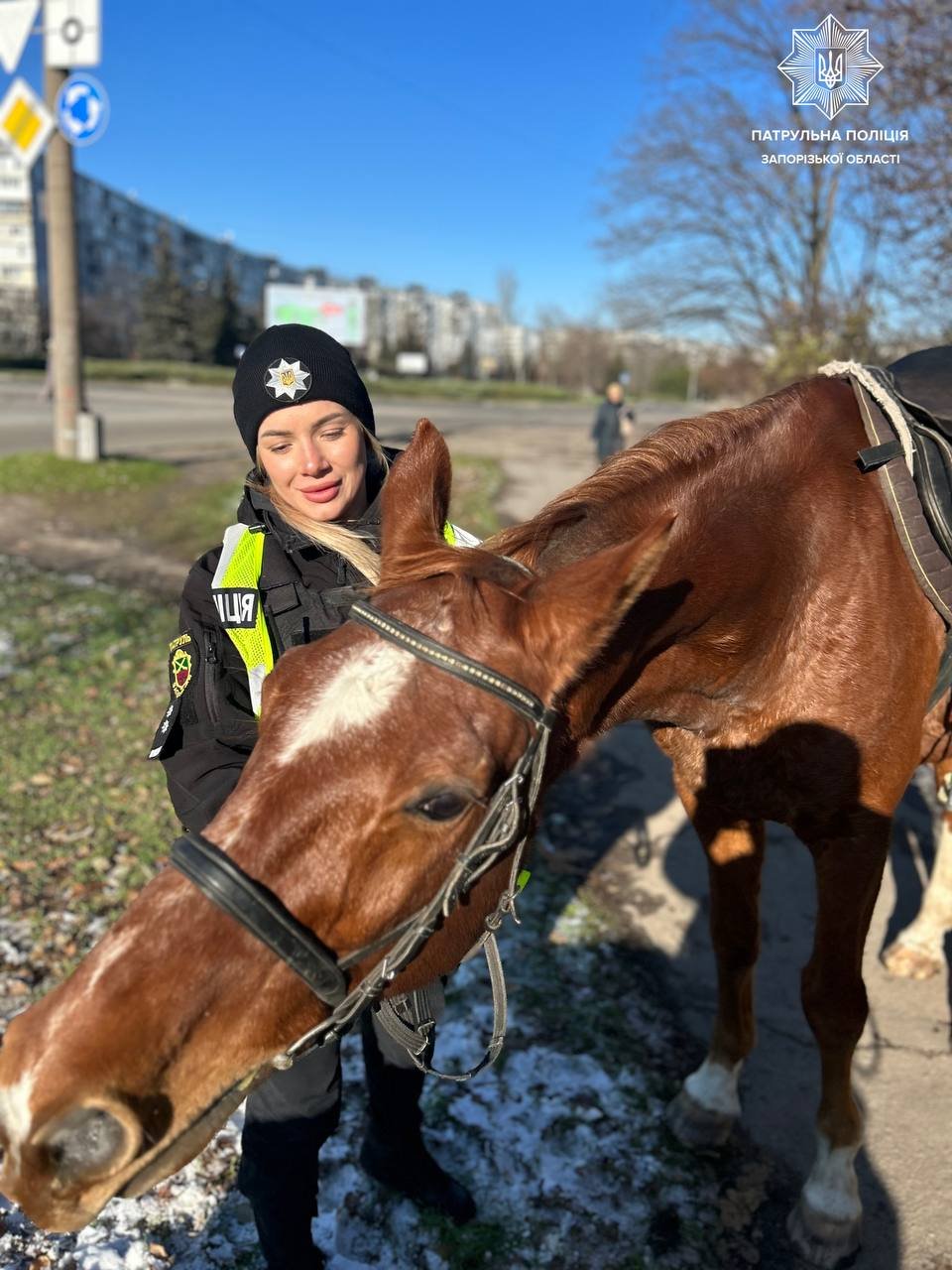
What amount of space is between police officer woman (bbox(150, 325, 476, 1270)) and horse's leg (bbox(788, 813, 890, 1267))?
1465 millimetres

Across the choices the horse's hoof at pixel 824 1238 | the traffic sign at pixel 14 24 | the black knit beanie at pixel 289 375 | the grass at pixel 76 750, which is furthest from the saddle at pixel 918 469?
the traffic sign at pixel 14 24

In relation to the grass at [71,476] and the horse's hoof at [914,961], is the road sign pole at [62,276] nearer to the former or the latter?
the grass at [71,476]

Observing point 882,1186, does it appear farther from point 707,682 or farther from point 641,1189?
point 707,682

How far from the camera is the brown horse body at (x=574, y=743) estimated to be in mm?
1263

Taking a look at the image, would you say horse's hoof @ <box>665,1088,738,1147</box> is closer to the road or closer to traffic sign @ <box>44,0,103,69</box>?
traffic sign @ <box>44,0,103,69</box>

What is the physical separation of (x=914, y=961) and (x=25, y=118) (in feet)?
46.6

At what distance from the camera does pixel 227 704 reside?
2100 mm

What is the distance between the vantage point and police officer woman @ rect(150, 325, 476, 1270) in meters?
2.02

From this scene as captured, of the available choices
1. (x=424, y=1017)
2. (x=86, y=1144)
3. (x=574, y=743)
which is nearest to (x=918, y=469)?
(x=574, y=743)

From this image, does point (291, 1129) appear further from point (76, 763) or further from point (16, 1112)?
point (76, 763)

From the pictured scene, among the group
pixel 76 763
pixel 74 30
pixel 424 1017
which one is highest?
pixel 74 30

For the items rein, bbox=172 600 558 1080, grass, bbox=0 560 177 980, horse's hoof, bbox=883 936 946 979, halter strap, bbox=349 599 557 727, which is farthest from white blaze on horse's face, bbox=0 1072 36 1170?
horse's hoof, bbox=883 936 946 979

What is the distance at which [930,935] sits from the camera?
3693 mm

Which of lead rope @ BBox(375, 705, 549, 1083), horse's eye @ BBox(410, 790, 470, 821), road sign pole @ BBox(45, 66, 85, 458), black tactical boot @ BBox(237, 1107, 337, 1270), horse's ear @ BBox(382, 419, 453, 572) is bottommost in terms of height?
black tactical boot @ BBox(237, 1107, 337, 1270)
